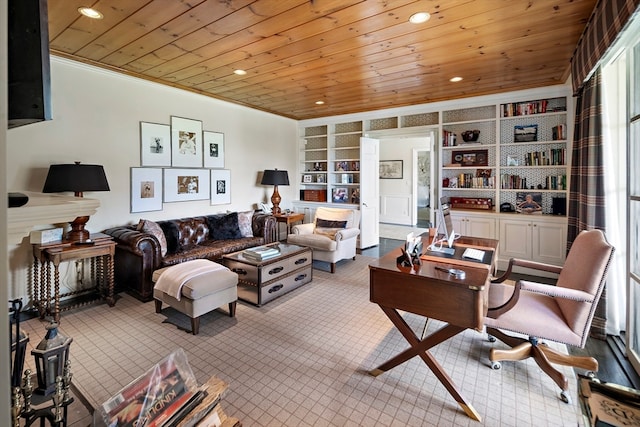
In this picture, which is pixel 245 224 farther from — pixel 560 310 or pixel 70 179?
pixel 560 310

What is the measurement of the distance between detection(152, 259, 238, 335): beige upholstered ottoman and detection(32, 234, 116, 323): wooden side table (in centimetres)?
66

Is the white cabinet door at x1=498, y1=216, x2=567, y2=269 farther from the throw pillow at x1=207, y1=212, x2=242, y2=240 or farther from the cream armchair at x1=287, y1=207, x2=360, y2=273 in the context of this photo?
the throw pillow at x1=207, y1=212, x2=242, y2=240

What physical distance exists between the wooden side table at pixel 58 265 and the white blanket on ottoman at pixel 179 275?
78cm

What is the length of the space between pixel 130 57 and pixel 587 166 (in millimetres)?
4634

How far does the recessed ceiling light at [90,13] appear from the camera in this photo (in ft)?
7.89

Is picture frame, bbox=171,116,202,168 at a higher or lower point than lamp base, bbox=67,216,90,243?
higher

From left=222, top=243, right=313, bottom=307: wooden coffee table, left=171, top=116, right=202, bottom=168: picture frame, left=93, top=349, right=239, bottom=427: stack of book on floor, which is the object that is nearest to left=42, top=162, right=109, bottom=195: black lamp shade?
left=171, top=116, right=202, bottom=168: picture frame

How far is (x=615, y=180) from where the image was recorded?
8.79ft

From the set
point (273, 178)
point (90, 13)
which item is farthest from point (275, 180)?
point (90, 13)

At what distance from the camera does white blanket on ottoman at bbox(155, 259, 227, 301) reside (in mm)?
2830

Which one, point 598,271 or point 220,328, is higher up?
point 598,271

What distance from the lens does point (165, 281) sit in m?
2.97

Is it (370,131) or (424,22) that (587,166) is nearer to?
(424,22)

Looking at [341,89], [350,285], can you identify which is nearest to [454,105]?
[341,89]
